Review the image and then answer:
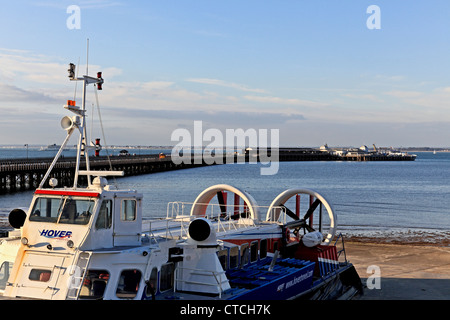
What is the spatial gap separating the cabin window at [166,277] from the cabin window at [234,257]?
2.42 meters

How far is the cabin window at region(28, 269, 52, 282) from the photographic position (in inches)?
424

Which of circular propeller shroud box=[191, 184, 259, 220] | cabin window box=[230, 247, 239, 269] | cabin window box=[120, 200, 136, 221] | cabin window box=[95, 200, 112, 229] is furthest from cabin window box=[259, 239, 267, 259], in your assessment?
cabin window box=[95, 200, 112, 229]

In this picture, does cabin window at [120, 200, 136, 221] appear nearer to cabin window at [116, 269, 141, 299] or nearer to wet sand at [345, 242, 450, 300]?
cabin window at [116, 269, 141, 299]

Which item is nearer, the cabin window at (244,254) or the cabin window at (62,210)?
the cabin window at (62,210)

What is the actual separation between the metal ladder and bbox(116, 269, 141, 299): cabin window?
2.51 ft

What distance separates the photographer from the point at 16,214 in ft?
42.0

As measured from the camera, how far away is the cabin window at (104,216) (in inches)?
439

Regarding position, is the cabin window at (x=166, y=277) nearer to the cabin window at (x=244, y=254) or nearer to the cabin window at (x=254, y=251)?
the cabin window at (x=244, y=254)

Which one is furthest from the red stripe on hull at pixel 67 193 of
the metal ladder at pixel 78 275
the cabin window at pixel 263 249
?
the cabin window at pixel 263 249

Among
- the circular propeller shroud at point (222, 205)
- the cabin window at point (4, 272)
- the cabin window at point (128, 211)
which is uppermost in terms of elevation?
the cabin window at point (128, 211)

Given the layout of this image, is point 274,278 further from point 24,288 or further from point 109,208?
point 24,288

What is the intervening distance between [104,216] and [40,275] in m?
1.73
